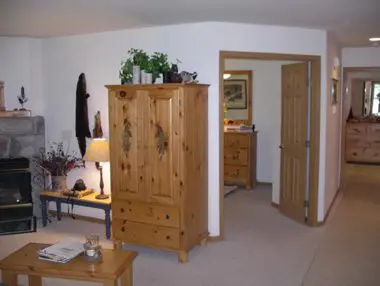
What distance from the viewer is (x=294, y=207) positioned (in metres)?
5.30

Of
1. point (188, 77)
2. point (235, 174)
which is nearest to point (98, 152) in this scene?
point (188, 77)

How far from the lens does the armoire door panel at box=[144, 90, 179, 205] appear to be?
3828mm

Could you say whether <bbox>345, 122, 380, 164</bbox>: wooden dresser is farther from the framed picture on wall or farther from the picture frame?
the picture frame

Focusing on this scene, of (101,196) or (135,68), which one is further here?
(101,196)

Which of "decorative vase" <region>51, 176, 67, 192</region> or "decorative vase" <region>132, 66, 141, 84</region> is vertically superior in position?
"decorative vase" <region>132, 66, 141, 84</region>

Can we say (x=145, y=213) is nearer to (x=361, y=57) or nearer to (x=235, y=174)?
(x=235, y=174)

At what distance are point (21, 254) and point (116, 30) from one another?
270 cm

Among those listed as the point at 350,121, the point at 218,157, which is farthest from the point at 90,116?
the point at 350,121

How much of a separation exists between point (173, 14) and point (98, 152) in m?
1.73

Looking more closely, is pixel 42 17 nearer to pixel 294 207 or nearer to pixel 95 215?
pixel 95 215

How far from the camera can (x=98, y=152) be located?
461 cm

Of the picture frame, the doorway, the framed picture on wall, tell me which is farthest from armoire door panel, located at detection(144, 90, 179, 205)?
the doorway

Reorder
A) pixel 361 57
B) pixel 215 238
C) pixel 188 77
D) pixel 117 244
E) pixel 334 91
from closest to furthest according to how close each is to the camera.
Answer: pixel 188 77
pixel 117 244
pixel 215 238
pixel 334 91
pixel 361 57

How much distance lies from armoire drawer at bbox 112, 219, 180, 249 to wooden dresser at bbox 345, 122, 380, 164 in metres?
6.84
